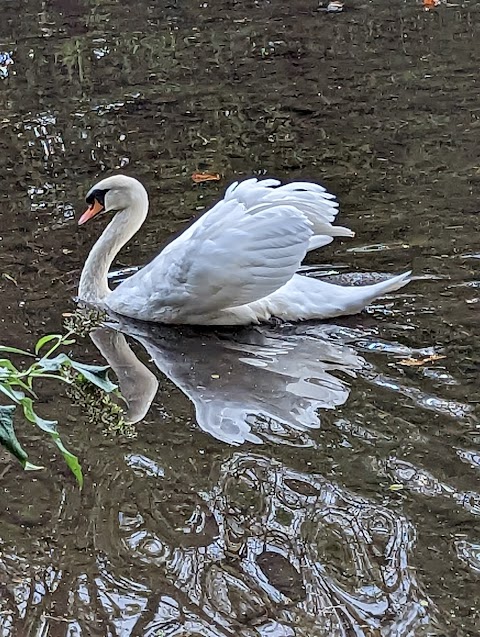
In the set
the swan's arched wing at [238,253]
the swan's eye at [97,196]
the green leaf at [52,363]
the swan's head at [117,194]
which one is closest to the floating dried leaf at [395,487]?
the swan's arched wing at [238,253]

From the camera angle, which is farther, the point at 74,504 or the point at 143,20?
the point at 143,20

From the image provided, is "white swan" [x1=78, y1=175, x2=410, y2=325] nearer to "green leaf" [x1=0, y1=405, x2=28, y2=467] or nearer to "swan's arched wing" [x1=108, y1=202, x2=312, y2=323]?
"swan's arched wing" [x1=108, y1=202, x2=312, y2=323]

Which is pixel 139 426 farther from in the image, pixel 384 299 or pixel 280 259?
pixel 384 299

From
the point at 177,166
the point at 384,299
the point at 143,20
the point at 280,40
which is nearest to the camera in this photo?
the point at 384,299

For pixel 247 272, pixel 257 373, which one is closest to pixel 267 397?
pixel 257 373

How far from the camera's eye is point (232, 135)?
8484 mm

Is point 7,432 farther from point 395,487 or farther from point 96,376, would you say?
point 395,487

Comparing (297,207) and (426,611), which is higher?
(297,207)

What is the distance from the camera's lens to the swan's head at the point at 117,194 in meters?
6.09

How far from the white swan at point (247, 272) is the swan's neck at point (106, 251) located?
54 mm

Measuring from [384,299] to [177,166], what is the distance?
265 cm

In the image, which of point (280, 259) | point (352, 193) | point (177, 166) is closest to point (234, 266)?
point (280, 259)

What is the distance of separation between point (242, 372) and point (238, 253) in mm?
589

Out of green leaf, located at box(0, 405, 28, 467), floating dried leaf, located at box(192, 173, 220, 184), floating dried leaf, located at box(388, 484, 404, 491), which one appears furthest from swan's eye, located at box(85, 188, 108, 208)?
green leaf, located at box(0, 405, 28, 467)
